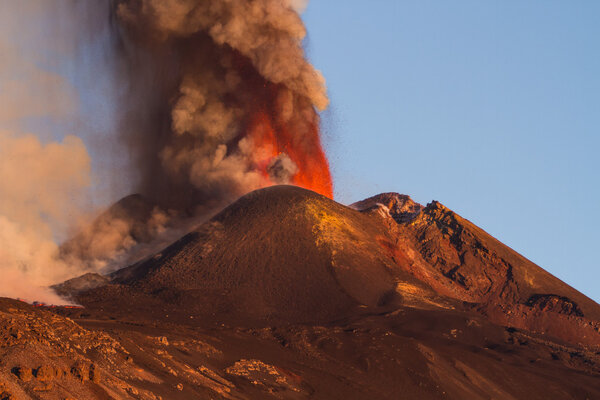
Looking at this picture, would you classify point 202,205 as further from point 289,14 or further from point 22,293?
point 22,293

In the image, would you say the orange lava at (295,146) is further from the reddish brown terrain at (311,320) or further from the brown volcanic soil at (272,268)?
the brown volcanic soil at (272,268)

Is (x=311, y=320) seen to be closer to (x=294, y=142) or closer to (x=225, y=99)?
(x=294, y=142)

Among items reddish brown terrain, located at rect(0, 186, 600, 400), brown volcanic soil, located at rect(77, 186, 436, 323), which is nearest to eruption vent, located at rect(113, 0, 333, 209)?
reddish brown terrain, located at rect(0, 186, 600, 400)

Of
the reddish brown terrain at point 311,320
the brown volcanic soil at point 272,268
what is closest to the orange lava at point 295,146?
the reddish brown terrain at point 311,320

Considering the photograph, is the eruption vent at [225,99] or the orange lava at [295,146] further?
the orange lava at [295,146]

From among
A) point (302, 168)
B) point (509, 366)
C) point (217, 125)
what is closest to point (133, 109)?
point (217, 125)

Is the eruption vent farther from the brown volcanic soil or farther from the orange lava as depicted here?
the brown volcanic soil

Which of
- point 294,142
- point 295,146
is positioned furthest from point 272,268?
point 294,142
